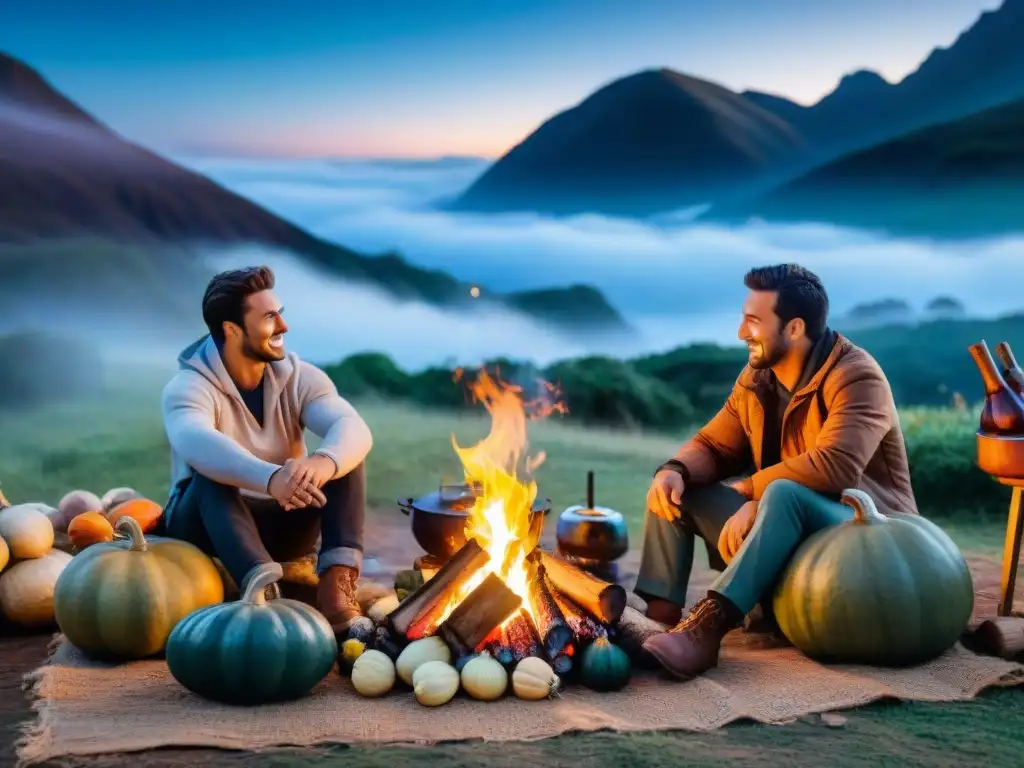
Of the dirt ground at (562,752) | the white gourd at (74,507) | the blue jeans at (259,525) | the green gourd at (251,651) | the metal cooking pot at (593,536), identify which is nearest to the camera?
the dirt ground at (562,752)

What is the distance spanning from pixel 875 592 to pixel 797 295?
116 cm

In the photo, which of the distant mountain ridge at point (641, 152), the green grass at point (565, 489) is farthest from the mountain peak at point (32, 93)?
the distant mountain ridge at point (641, 152)

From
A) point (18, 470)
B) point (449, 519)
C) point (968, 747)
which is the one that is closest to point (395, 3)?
point (18, 470)

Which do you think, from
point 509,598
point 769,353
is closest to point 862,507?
point 769,353

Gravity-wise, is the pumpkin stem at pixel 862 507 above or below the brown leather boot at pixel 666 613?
above

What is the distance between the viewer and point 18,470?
8.77 m

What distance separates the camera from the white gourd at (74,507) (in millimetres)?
5789

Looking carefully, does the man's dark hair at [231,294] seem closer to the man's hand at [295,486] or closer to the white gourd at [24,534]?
the man's hand at [295,486]

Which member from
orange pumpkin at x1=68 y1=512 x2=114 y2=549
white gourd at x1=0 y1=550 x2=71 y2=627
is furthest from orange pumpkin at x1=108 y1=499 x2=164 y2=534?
white gourd at x1=0 y1=550 x2=71 y2=627

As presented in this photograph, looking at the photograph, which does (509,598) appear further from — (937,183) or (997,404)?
(937,183)

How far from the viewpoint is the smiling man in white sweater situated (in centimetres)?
421

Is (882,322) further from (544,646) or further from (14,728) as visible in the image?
(14,728)

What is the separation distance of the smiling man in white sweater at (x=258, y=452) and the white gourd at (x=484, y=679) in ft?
2.36

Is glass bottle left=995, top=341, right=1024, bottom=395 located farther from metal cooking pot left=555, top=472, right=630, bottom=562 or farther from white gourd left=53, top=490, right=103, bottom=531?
white gourd left=53, top=490, right=103, bottom=531
